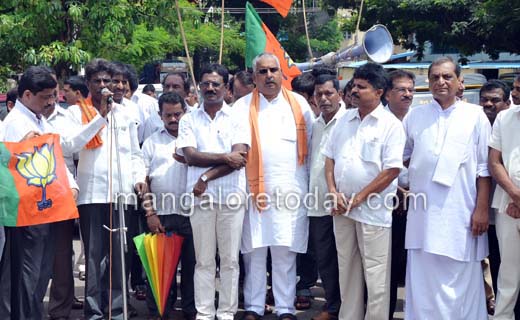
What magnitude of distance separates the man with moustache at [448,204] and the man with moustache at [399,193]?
15.6 inches

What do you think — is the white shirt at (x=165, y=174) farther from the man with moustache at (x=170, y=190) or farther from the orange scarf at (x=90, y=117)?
the orange scarf at (x=90, y=117)

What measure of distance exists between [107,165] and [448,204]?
105 inches

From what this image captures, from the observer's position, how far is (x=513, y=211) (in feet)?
19.0

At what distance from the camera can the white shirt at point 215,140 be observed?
259 inches

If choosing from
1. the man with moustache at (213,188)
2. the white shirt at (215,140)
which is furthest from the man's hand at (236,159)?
the white shirt at (215,140)

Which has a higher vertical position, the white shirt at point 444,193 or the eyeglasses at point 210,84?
the eyeglasses at point 210,84

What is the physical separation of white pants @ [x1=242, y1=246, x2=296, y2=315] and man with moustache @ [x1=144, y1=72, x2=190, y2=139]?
1630mm

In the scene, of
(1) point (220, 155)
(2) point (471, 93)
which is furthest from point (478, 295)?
(2) point (471, 93)

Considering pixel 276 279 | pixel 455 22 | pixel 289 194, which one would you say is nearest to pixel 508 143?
pixel 289 194

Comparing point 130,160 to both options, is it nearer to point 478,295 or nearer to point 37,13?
point 478,295

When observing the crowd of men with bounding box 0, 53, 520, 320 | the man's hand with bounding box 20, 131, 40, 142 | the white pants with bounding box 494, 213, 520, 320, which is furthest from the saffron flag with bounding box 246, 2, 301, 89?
the white pants with bounding box 494, 213, 520, 320

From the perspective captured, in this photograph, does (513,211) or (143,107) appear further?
(143,107)

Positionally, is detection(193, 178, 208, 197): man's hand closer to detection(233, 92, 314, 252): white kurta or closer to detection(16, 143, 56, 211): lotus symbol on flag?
detection(233, 92, 314, 252): white kurta

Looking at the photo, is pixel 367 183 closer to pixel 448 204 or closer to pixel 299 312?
pixel 448 204
